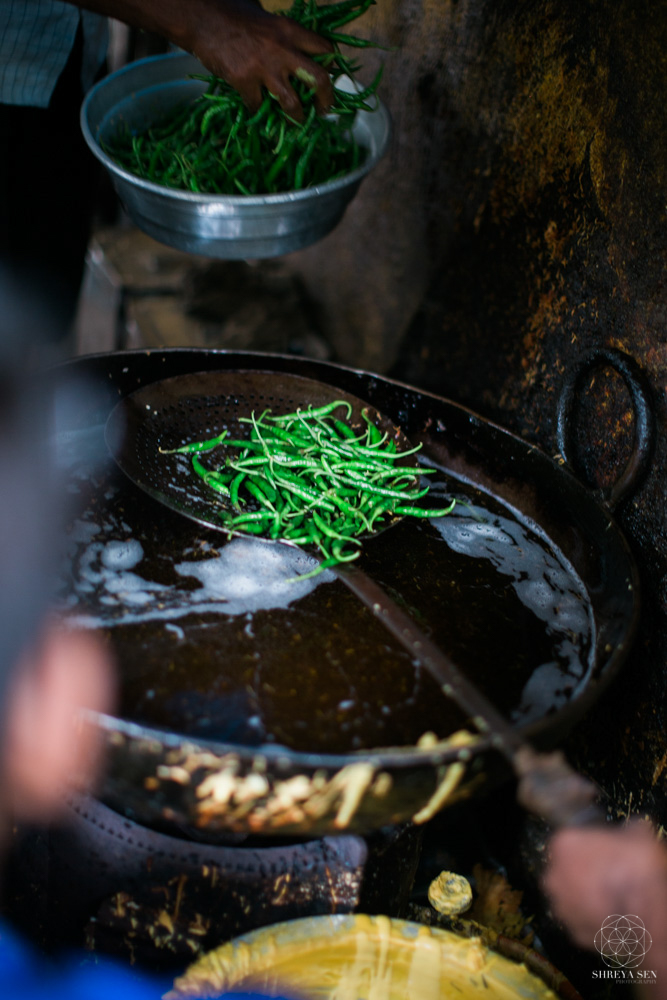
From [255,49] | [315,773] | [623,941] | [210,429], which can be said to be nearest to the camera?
[315,773]

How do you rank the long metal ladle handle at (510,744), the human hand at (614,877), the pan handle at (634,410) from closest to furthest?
the long metal ladle handle at (510,744), the human hand at (614,877), the pan handle at (634,410)

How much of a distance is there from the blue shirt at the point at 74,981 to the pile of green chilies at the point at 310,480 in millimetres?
1222

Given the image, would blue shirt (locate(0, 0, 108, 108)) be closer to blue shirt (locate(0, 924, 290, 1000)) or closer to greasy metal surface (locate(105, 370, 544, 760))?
greasy metal surface (locate(105, 370, 544, 760))

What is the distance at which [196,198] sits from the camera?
7.96 ft

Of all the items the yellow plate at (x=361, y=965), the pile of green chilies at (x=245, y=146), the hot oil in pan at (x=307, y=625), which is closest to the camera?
the hot oil in pan at (x=307, y=625)

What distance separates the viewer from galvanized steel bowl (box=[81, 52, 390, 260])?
2502mm

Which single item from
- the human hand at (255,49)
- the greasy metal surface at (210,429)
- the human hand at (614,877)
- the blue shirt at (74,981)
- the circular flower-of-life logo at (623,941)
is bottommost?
the blue shirt at (74,981)

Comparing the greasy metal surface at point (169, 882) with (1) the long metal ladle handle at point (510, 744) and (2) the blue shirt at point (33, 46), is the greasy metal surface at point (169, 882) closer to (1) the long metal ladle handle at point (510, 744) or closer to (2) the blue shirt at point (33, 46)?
(1) the long metal ladle handle at point (510, 744)

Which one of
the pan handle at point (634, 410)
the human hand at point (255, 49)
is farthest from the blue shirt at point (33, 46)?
the pan handle at point (634, 410)

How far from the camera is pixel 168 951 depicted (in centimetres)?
Result: 196

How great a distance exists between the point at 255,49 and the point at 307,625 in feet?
6.10

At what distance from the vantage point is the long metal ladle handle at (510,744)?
1.36 m

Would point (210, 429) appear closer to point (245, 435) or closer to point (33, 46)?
point (245, 435)

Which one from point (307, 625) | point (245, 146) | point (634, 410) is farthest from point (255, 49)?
point (307, 625)
